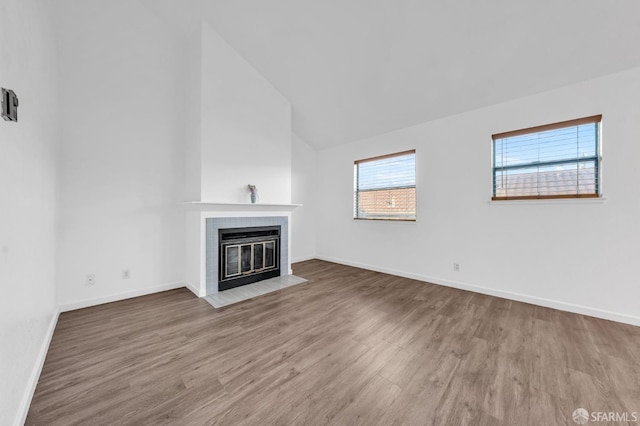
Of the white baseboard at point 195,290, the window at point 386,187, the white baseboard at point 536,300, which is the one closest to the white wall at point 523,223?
the white baseboard at point 536,300

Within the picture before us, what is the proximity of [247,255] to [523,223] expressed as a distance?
376 cm

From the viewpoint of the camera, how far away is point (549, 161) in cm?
277

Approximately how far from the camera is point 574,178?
2.63 metres

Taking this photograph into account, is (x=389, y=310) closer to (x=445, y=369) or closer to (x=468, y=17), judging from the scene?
(x=445, y=369)

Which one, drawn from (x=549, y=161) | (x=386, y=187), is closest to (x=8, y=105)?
(x=386, y=187)

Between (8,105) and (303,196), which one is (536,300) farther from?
(8,105)

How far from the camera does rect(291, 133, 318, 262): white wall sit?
5.08m

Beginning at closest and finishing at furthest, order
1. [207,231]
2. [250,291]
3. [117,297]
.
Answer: [117,297] < [207,231] < [250,291]

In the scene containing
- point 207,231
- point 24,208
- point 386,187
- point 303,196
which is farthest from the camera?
point 303,196

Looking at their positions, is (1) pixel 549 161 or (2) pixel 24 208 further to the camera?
(1) pixel 549 161

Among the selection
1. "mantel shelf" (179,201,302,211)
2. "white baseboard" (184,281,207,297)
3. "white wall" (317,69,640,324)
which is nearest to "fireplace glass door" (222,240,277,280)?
"white baseboard" (184,281,207,297)

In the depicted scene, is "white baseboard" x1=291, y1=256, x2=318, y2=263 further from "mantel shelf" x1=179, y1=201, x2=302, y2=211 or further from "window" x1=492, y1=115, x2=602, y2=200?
"window" x1=492, y1=115, x2=602, y2=200

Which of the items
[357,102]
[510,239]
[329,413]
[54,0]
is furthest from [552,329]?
[54,0]

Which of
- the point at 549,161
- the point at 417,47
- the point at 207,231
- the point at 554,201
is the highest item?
the point at 417,47
